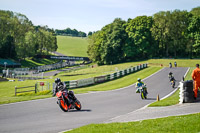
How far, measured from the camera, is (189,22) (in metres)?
82.2

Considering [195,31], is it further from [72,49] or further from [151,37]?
[72,49]

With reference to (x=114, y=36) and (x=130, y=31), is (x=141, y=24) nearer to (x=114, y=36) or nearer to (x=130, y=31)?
(x=130, y=31)

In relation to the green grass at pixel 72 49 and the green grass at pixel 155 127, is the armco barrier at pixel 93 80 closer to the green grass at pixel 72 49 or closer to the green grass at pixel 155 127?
the green grass at pixel 155 127

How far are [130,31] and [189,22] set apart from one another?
68.5ft

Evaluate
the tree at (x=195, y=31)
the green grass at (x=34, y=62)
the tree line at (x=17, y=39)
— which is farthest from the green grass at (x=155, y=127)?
the tree line at (x=17, y=39)

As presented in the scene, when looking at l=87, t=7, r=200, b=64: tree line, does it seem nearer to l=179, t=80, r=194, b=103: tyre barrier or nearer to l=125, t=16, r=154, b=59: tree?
l=125, t=16, r=154, b=59: tree

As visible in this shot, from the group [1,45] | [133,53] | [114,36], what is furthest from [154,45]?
[1,45]

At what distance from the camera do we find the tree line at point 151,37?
7981 cm

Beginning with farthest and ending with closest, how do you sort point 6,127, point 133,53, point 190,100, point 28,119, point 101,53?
point 101,53
point 133,53
point 190,100
point 28,119
point 6,127

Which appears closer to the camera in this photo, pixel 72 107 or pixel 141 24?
pixel 72 107

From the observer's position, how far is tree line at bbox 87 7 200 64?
79.8 meters

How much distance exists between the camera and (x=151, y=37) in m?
82.2

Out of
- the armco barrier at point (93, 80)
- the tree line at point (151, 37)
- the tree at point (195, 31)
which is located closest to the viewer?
the armco barrier at point (93, 80)

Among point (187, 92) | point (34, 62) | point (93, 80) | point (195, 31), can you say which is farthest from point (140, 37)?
point (187, 92)
